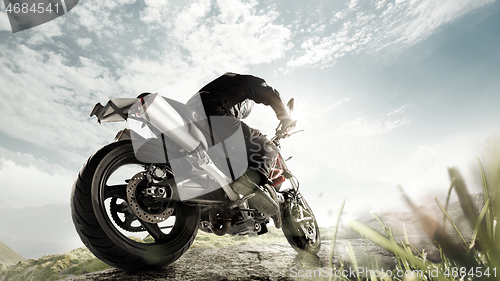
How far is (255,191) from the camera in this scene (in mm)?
2830

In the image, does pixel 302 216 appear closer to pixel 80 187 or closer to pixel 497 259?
pixel 80 187

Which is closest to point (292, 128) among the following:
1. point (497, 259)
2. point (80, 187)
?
point (80, 187)

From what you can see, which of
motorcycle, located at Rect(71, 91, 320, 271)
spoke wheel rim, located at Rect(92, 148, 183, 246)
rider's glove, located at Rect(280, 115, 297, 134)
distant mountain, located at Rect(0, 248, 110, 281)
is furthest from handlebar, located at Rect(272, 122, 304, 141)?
distant mountain, located at Rect(0, 248, 110, 281)

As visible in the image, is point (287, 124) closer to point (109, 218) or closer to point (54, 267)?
point (109, 218)

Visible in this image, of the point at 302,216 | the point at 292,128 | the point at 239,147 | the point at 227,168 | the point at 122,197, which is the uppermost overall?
the point at 292,128

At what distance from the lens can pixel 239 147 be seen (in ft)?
9.37

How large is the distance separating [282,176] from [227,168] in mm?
1371

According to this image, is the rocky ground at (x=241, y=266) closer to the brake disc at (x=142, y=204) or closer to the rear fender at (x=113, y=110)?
the brake disc at (x=142, y=204)

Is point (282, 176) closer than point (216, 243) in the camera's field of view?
Yes

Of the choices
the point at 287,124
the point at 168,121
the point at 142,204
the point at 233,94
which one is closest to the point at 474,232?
the point at 168,121

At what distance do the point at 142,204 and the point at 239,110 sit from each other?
1.59 metres

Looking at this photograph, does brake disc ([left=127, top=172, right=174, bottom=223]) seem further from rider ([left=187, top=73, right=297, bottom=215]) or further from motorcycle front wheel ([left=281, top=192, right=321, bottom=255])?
motorcycle front wheel ([left=281, top=192, right=321, bottom=255])

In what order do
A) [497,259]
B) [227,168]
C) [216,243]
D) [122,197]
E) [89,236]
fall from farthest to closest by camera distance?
[216,243], [227,168], [122,197], [89,236], [497,259]

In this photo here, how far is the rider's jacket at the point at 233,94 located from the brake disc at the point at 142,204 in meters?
0.99
